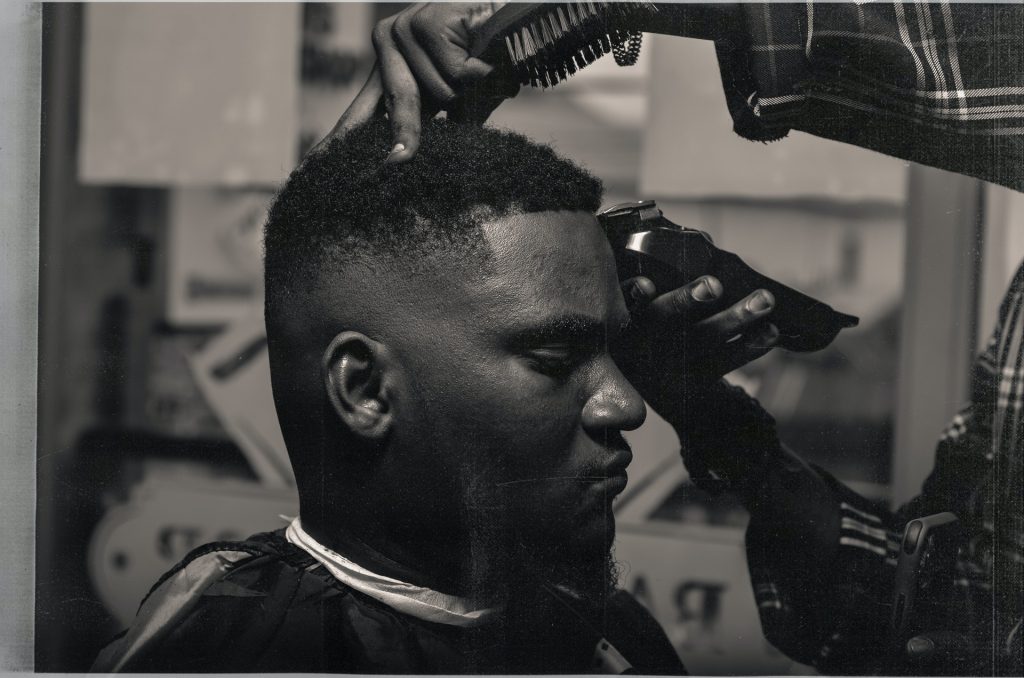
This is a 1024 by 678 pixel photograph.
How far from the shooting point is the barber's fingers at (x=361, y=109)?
2672mm

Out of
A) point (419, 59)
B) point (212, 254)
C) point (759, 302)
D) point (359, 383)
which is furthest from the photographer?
point (212, 254)

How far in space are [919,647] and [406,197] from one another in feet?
6.33

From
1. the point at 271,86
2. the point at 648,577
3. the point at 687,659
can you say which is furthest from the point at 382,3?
the point at 687,659

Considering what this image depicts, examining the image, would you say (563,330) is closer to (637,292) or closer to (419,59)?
(637,292)

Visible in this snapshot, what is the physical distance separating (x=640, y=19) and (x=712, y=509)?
1.39 metres

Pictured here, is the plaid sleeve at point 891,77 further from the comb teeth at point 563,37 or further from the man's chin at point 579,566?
the man's chin at point 579,566

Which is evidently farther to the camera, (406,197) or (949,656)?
(949,656)

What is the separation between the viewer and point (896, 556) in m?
2.86

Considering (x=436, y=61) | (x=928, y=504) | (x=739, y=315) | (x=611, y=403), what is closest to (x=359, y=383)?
(x=611, y=403)

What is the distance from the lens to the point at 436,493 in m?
2.53

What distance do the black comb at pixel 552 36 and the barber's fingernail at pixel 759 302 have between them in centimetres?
80

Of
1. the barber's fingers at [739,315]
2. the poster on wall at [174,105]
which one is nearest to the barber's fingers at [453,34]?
the poster on wall at [174,105]

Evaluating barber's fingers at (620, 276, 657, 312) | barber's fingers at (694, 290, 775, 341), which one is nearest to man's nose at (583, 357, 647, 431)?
barber's fingers at (620, 276, 657, 312)

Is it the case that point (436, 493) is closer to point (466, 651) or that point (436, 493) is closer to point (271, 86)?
point (466, 651)
